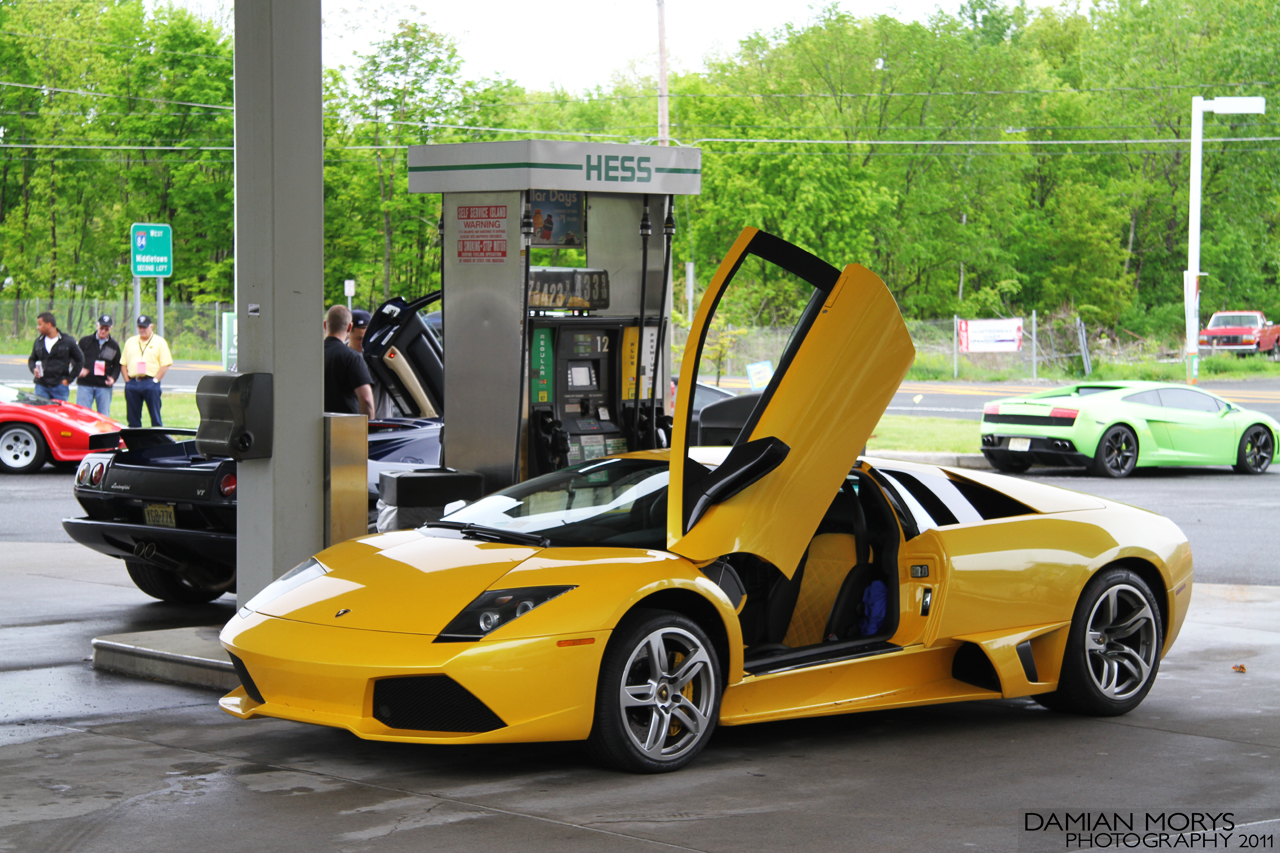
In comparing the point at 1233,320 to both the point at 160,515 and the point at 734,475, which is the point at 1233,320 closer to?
the point at 160,515

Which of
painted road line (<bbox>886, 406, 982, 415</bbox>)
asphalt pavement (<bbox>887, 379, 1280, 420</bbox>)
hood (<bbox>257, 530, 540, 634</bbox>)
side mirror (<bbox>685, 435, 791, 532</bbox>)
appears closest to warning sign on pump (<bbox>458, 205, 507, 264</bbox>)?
hood (<bbox>257, 530, 540, 634</bbox>)

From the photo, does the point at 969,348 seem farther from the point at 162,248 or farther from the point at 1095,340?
the point at 162,248

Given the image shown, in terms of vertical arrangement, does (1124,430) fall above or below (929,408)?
above

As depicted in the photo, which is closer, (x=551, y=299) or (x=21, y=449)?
(x=551, y=299)

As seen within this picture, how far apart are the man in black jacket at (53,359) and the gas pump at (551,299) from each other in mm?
12882

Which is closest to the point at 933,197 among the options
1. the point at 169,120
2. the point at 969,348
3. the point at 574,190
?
the point at 969,348

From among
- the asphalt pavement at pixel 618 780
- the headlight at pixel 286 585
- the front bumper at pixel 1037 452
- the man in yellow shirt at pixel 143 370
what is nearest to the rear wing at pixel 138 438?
the asphalt pavement at pixel 618 780

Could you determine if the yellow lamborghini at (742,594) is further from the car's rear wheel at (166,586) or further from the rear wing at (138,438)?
the car's rear wheel at (166,586)

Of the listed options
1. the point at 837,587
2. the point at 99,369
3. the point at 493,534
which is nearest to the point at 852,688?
the point at 837,587

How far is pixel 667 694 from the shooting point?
16.7 ft

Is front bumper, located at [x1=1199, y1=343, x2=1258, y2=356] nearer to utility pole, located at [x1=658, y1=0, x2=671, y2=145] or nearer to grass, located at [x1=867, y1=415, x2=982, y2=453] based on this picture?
grass, located at [x1=867, y1=415, x2=982, y2=453]

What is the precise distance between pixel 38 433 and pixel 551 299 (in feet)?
37.4

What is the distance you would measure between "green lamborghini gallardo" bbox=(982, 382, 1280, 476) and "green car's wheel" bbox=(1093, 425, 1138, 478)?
0.01 metres

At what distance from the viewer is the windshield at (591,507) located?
18.0ft
